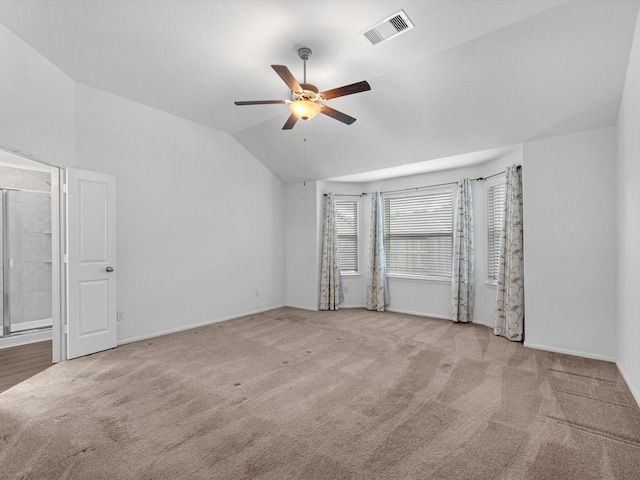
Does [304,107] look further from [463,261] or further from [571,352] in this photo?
[571,352]

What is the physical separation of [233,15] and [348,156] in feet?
9.73

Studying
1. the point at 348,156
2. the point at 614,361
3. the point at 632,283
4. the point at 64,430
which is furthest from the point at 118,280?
the point at 614,361

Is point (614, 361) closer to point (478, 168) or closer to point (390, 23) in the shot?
point (478, 168)

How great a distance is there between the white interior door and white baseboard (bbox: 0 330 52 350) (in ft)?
4.37

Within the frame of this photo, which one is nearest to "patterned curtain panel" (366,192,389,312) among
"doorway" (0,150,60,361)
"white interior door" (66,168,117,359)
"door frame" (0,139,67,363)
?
"white interior door" (66,168,117,359)

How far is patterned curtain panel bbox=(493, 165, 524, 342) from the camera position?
422 cm

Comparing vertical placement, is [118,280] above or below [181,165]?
below

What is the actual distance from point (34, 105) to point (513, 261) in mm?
5623

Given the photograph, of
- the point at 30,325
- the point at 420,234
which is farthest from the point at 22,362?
the point at 420,234

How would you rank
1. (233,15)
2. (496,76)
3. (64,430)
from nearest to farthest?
(64,430)
(233,15)
(496,76)

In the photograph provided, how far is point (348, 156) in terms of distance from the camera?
5.38 meters

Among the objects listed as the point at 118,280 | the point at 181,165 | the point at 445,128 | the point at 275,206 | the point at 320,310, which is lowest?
the point at 320,310

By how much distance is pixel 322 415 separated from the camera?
248 centimetres

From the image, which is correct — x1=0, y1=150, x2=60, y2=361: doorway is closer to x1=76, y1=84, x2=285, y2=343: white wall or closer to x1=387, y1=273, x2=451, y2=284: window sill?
x1=76, y1=84, x2=285, y2=343: white wall
